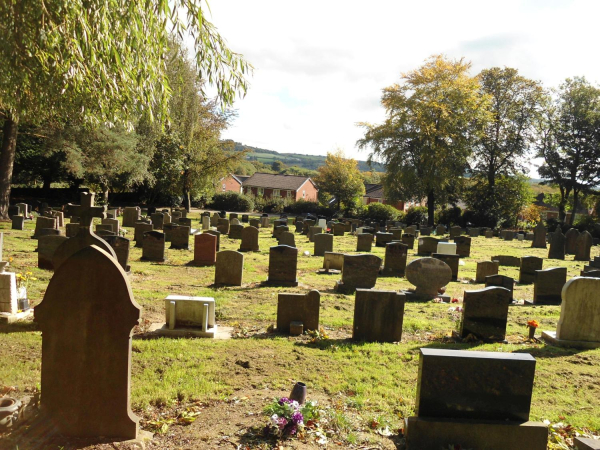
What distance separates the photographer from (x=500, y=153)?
45219 mm

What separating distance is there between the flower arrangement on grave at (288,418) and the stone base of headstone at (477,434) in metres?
1.01

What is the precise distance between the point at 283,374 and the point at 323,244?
13492 millimetres

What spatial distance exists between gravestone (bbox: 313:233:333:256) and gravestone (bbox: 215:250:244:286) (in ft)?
24.4

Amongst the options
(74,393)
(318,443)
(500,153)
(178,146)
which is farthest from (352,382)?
(500,153)

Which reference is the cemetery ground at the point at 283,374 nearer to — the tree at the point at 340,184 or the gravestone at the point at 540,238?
the gravestone at the point at 540,238

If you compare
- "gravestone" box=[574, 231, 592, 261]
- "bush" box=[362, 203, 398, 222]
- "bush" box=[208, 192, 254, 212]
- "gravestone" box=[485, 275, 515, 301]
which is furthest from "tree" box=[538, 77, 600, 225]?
"gravestone" box=[485, 275, 515, 301]

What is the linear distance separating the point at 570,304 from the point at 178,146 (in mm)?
32724

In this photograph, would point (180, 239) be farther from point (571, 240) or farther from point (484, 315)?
point (571, 240)

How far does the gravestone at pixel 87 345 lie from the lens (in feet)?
13.3

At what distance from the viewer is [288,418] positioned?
451 cm

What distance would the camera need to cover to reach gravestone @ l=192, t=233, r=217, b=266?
15.7 meters

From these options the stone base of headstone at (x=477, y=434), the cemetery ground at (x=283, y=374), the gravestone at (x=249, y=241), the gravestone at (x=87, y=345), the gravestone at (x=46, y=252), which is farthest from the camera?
the gravestone at (x=249, y=241)

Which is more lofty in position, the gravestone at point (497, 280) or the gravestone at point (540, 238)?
the gravestone at point (540, 238)

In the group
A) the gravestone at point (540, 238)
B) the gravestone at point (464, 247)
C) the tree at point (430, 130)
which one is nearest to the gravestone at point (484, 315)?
the gravestone at point (464, 247)
